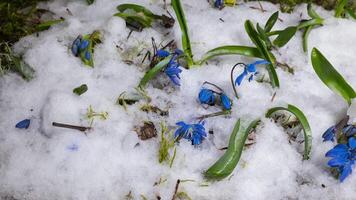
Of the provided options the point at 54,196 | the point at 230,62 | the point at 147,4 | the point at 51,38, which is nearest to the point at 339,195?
the point at 230,62

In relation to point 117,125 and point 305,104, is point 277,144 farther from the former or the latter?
point 117,125

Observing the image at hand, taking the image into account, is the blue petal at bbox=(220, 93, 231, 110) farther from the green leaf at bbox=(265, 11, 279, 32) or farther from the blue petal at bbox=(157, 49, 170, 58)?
the green leaf at bbox=(265, 11, 279, 32)

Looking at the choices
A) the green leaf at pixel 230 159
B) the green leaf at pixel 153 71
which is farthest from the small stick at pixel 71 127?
the green leaf at pixel 230 159

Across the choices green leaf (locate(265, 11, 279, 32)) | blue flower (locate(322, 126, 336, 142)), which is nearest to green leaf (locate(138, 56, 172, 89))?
green leaf (locate(265, 11, 279, 32))

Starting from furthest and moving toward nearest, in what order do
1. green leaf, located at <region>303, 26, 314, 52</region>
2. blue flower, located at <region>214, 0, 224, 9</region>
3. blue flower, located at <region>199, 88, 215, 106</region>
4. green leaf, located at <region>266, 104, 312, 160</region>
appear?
blue flower, located at <region>214, 0, 224, 9</region>
green leaf, located at <region>303, 26, 314, 52</region>
blue flower, located at <region>199, 88, 215, 106</region>
green leaf, located at <region>266, 104, 312, 160</region>

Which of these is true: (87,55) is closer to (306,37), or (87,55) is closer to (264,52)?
(264,52)

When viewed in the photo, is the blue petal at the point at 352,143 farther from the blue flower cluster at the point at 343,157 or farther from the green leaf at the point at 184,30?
the green leaf at the point at 184,30
